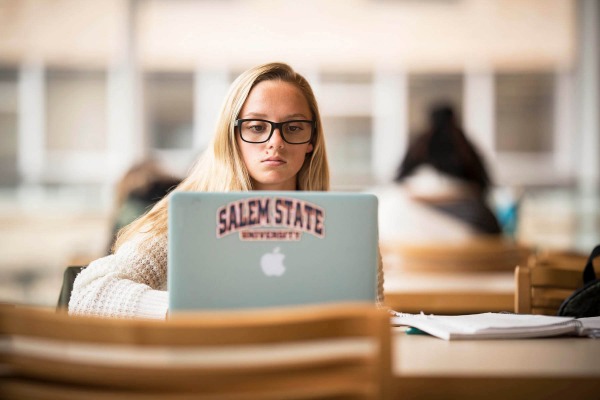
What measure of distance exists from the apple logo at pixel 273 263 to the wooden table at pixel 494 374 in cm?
22

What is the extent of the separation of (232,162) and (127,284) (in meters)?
0.39

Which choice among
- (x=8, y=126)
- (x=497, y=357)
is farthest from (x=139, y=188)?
(x=8, y=126)

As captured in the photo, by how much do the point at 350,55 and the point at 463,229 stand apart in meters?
4.98

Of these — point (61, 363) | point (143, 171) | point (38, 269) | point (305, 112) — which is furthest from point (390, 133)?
point (61, 363)

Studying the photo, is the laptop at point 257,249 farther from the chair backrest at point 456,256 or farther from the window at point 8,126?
the window at point 8,126

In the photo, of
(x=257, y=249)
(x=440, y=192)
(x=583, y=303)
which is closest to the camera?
(x=257, y=249)

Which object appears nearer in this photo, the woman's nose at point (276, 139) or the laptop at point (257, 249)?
the laptop at point (257, 249)

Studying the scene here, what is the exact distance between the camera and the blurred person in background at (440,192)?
383 centimetres

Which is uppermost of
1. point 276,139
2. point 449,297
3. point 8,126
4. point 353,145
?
point 8,126

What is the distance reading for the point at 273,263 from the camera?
48.2 inches

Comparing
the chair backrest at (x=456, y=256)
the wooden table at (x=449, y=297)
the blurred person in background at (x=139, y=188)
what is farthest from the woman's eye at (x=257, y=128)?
the blurred person in background at (x=139, y=188)

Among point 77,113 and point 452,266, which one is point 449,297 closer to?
point 452,266

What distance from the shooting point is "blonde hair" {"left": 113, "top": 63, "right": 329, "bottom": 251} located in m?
1.78

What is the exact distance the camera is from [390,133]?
8.60m
